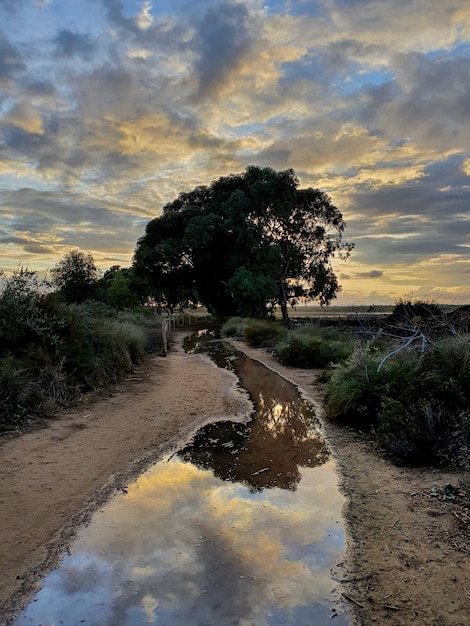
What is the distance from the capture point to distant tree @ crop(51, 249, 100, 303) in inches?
1315

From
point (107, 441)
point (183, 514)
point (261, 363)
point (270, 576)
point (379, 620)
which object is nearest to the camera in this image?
point (379, 620)

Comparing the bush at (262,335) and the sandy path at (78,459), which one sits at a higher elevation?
the bush at (262,335)

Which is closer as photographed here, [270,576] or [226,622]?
[226,622]

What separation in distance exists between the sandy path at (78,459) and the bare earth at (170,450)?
0.02 m

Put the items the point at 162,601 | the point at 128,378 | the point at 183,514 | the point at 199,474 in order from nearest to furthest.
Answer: the point at 162,601 → the point at 183,514 → the point at 199,474 → the point at 128,378

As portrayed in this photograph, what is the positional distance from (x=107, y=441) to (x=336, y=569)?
5.03 meters

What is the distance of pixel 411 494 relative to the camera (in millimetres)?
5605

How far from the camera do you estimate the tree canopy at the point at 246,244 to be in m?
36.2

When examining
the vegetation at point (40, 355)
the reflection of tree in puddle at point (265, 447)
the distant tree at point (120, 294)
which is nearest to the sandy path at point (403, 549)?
the reflection of tree in puddle at point (265, 447)

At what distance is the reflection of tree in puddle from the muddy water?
39 millimetres

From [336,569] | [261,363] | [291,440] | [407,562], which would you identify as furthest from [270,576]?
[261,363]

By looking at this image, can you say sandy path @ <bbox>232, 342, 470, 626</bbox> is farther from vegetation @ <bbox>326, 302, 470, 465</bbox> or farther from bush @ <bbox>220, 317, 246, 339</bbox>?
bush @ <bbox>220, 317, 246, 339</bbox>

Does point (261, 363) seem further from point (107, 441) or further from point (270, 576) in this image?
point (270, 576)

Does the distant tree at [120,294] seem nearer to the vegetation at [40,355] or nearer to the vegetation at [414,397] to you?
the vegetation at [40,355]
